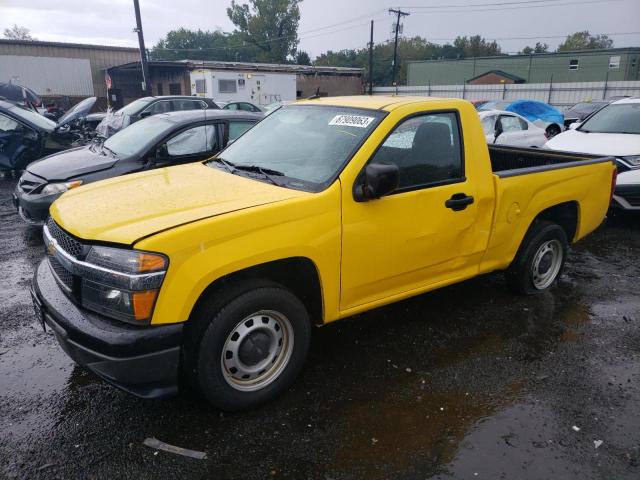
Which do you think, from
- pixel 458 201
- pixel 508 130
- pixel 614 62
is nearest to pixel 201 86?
pixel 508 130

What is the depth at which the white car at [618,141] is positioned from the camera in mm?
7023

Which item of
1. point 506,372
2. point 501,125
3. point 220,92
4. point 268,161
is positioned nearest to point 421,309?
point 506,372

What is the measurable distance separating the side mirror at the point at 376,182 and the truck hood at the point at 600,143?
17.9 ft

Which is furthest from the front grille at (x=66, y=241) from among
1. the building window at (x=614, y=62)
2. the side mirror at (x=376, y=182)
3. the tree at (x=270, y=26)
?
the tree at (x=270, y=26)

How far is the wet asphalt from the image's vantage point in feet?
8.79

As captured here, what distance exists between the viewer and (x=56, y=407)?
3.14 m

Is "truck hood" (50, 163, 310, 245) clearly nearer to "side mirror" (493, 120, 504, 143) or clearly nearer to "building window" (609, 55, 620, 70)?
"side mirror" (493, 120, 504, 143)

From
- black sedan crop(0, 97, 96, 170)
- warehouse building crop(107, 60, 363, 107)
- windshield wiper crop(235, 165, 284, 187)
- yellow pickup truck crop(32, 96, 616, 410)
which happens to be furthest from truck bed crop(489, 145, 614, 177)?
warehouse building crop(107, 60, 363, 107)

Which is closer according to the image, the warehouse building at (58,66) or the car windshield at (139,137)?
the car windshield at (139,137)

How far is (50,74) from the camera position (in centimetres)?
3609

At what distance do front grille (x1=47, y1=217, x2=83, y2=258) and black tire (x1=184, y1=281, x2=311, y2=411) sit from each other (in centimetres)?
78

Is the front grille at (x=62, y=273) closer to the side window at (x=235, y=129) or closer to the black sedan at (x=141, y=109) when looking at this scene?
the side window at (x=235, y=129)

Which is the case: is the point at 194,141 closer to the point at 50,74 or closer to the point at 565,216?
the point at 565,216

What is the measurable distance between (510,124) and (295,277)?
10296 millimetres
